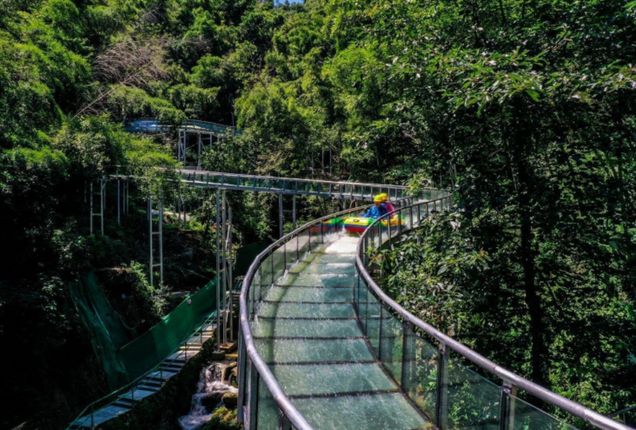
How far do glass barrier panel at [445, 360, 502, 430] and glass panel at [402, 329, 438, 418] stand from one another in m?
0.25

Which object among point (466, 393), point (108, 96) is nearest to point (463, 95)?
point (466, 393)

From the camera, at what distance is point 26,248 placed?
1719cm

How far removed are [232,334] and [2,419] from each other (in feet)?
28.5

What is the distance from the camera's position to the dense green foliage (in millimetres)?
6062

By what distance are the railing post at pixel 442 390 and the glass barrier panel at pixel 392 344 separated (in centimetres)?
78

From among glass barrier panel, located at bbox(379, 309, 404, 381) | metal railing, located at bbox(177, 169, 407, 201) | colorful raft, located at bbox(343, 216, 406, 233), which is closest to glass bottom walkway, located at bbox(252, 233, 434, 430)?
glass barrier panel, located at bbox(379, 309, 404, 381)

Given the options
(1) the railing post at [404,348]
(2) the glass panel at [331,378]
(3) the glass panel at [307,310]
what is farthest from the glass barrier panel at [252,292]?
(1) the railing post at [404,348]

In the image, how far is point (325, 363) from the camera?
5.52 meters

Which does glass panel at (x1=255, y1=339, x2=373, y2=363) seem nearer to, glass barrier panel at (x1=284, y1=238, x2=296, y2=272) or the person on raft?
glass barrier panel at (x1=284, y1=238, x2=296, y2=272)

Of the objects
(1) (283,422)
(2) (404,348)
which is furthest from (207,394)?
(1) (283,422)

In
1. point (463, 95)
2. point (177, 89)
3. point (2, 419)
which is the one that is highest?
point (177, 89)

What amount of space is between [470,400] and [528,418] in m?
0.79

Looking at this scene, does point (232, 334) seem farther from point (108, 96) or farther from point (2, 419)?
point (108, 96)

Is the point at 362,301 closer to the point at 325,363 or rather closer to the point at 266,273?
the point at 325,363
